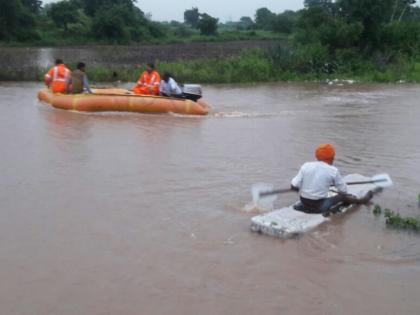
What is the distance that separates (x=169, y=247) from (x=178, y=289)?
87cm

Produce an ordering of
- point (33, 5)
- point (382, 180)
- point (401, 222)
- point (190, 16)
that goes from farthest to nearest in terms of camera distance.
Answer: point (190, 16) < point (33, 5) < point (382, 180) < point (401, 222)

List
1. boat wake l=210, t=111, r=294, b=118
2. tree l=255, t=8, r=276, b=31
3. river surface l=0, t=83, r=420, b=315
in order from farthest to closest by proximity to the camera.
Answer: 1. tree l=255, t=8, r=276, b=31
2. boat wake l=210, t=111, r=294, b=118
3. river surface l=0, t=83, r=420, b=315

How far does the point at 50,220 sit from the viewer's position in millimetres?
6184

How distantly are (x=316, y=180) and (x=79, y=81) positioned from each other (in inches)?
349

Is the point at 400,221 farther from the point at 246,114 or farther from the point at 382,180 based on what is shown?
the point at 246,114

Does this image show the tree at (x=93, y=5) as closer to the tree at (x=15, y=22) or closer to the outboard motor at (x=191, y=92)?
the tree at (x=15, y=22)

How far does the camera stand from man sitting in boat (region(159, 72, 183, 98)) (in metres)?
13.6

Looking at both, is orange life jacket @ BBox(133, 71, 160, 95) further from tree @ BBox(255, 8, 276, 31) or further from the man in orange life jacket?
tree @ BBox(255, 8, 276, 31)

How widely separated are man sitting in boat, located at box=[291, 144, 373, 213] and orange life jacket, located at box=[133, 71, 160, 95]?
26.6 feet

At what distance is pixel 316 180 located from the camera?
19.7 ft

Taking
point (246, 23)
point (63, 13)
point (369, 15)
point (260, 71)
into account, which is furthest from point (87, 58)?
point (246, 23)

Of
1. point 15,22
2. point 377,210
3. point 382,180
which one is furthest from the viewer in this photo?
point 15,22

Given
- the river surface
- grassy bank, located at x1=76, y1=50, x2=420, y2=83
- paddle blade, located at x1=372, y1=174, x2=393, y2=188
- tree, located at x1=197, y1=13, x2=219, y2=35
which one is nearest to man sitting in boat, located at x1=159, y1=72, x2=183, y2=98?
the river surface

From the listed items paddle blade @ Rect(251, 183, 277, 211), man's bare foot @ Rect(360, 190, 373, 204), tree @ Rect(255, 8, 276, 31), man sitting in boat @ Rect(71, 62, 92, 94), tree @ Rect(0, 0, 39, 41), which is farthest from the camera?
tree @ Rect(255, 8, 276, 31)
